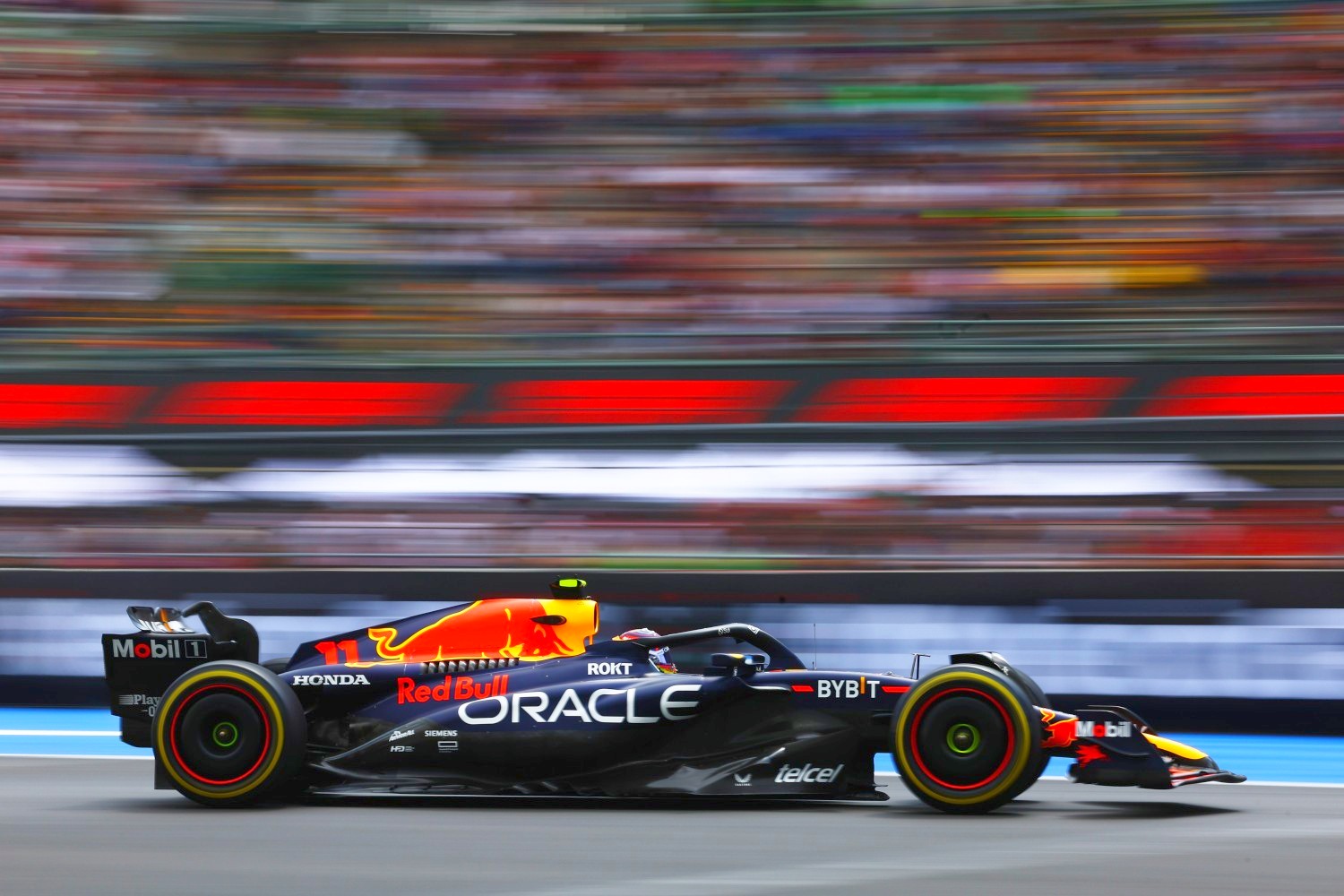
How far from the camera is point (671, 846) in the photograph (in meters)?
5.02

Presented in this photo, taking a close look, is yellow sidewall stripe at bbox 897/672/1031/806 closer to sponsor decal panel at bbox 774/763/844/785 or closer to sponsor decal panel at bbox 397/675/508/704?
sponsor decal panel at bbox 774/763/844/785

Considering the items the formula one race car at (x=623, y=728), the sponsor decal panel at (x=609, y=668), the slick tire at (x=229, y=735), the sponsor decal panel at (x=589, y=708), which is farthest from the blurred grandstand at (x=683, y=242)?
the slick tire at (x=229, y=735)

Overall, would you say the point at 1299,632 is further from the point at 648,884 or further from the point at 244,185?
the point at 244,185

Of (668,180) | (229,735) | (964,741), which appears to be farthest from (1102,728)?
(668,180)

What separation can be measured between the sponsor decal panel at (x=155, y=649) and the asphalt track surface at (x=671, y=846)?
54cm

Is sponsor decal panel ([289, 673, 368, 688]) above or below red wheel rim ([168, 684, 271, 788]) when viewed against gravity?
above

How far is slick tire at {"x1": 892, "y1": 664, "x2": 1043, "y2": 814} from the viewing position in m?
5.53

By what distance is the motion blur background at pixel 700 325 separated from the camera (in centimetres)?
919

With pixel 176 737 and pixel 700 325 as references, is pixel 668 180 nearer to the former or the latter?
pixel 700 325

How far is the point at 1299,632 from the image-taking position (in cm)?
828

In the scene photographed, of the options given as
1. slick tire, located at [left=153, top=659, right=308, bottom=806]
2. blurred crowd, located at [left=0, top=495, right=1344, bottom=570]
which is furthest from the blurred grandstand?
slick tire, located at [left=153, top=659, right=308, bottom=806]

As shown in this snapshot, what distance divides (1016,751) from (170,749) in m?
2.93

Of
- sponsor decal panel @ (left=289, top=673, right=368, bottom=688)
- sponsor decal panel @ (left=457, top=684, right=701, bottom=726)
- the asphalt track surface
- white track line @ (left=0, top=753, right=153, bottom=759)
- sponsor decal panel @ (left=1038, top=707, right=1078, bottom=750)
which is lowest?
the asphalt track surface

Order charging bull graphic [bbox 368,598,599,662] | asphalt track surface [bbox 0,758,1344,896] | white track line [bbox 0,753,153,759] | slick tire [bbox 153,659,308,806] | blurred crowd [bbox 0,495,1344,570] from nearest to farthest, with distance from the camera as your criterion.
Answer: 1. asphalt track surface [bbox 0,758,1344,896]
2. slick tire [bbox 153,659,308,806]
3. charging bull graphic [bbox 368,598,599,662]
4. white track line [bbox 0,753,153,759]
5. blurred crowd [bbox 0,495,1344,570]
